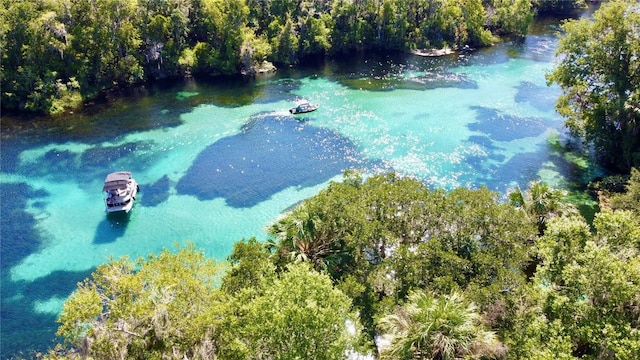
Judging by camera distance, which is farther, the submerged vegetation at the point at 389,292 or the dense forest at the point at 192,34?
the dense forest at the point at 192,34

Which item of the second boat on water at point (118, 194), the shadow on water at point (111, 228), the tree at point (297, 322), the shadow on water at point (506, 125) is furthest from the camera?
the shadow on water at point (506, 125)

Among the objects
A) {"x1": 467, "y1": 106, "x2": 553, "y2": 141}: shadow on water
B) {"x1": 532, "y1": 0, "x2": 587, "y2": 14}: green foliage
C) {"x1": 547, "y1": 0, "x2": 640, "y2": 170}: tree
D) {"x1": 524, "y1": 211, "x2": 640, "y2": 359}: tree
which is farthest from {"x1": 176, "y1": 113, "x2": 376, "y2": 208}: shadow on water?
{"x1": 532, "y1": 0, "x2": 587, "y2": 14}: green foliage

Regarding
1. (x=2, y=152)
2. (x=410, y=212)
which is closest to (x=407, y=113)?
(x=410, y=212)

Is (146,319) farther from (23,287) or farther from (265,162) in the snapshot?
(265,162)

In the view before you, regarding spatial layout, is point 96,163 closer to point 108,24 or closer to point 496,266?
point 108,24

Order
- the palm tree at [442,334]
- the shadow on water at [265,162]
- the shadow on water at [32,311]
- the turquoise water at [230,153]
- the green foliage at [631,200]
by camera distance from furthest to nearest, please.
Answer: the shadow on water at [265,162]
the turquoise water at [230,153]
the green foliage at [631,200]
the shadow on water at [32,311]
the palm tree at [442,334]

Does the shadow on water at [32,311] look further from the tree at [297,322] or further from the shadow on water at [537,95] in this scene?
the shadow on water at [537,95]

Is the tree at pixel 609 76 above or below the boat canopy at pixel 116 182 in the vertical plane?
above

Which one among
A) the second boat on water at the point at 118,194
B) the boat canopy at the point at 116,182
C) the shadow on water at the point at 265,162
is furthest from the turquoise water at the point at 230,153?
the boat canopy at the point at 116,182
